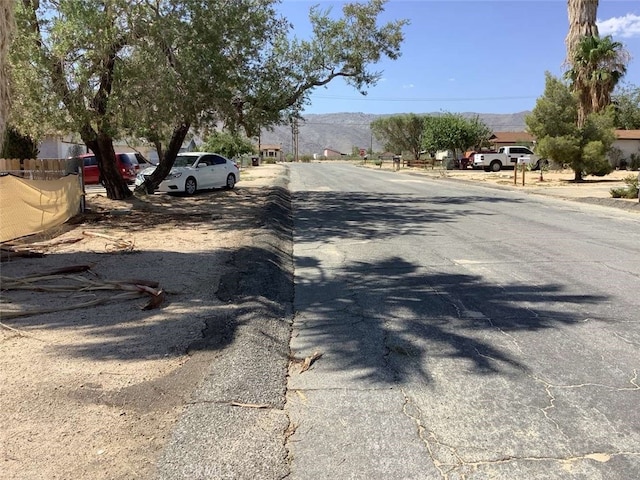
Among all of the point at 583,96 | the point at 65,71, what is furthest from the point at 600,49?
the point at 65,71

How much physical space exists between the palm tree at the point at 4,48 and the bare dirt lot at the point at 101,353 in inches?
80.9

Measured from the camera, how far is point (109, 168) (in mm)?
16828

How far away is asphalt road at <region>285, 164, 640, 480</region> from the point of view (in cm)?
314

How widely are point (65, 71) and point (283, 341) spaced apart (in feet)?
33.2

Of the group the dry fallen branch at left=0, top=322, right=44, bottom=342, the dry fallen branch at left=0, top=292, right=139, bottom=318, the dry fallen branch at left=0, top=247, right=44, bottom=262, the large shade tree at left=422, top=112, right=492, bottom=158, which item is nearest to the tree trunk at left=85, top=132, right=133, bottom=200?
the dry fallen branch at left=0, top=247, right=44, bottom=262

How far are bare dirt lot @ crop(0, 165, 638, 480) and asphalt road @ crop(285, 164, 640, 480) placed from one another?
92cm

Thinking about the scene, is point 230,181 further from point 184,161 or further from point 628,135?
point 628,135

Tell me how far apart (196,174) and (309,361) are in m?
18.0

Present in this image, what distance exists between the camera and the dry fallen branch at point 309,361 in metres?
4.41

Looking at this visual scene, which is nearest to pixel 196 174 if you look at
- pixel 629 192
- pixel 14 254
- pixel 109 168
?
pixel 109 168

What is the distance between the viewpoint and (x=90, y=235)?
417 inches

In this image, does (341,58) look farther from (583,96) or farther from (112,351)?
(583,96)

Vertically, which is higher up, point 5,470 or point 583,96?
point 583,96

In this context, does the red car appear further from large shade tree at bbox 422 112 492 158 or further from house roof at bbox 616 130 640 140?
large shade tree at bbox 422 112 492 158
